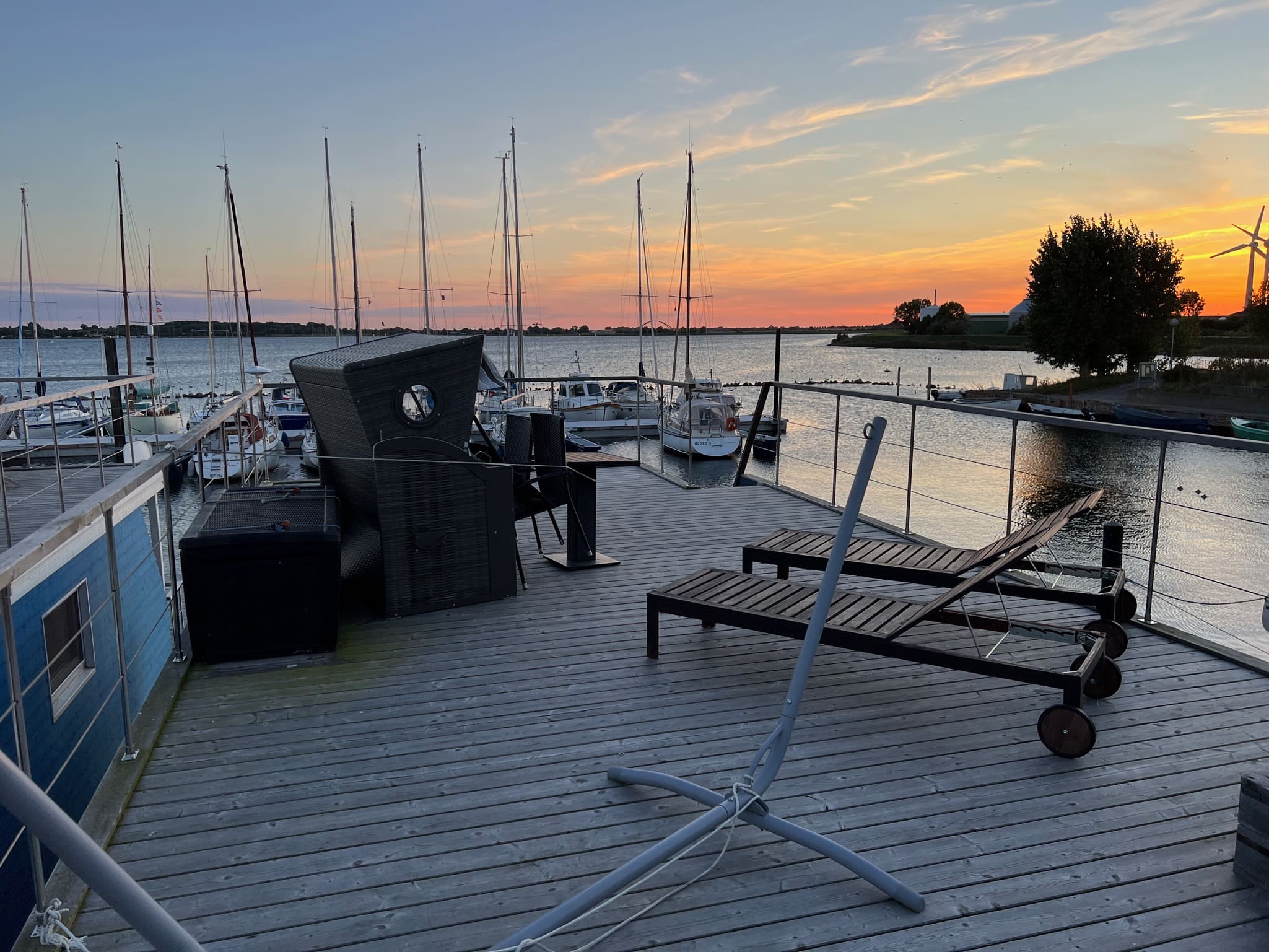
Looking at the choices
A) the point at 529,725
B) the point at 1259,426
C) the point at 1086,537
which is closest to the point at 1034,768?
the point at 529,725

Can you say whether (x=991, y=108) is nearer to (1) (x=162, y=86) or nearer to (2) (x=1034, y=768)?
(2) (x=1034, y=768)

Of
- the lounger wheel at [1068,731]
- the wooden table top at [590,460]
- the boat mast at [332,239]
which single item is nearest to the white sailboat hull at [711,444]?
the boat mast at [332,239]

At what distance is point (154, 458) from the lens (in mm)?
3271

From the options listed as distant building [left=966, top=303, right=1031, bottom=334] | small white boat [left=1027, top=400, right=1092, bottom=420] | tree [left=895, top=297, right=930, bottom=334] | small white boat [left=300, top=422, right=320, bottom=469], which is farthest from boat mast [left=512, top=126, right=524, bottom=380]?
tree [left=895, top=297, right=930, bottom=334]

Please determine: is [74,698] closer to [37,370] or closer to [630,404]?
[630,404]

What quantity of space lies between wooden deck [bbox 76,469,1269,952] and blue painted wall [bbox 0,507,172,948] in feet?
5.68

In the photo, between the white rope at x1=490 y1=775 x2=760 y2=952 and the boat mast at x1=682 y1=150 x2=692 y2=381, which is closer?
the white rope at x1=490 y1=775 x2=760 y2=952

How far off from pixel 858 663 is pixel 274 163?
30.9m

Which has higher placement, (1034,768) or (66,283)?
(66,283)

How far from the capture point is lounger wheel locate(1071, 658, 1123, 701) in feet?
11.3

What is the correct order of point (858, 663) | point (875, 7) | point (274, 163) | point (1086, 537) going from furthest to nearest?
point (274, 163), point (1086, 537), point (875, 7), point (858, 663)

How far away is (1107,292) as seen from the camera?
152 ft

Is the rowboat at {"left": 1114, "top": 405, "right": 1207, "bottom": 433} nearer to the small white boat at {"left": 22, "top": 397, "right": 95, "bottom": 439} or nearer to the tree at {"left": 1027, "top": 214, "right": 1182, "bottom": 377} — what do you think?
the tree at {"left": 1027, "top": 214, "right": 1182, "bottom": 377}

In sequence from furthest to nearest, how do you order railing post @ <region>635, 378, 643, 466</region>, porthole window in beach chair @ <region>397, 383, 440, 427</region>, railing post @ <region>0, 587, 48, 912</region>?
railing post @ <region>635, 378, 643, 466</region>, porthole window in beach chair @ <region>397, 383, 440, 427</region>, railing post @ <region>0, 587, 48, 912</region>
